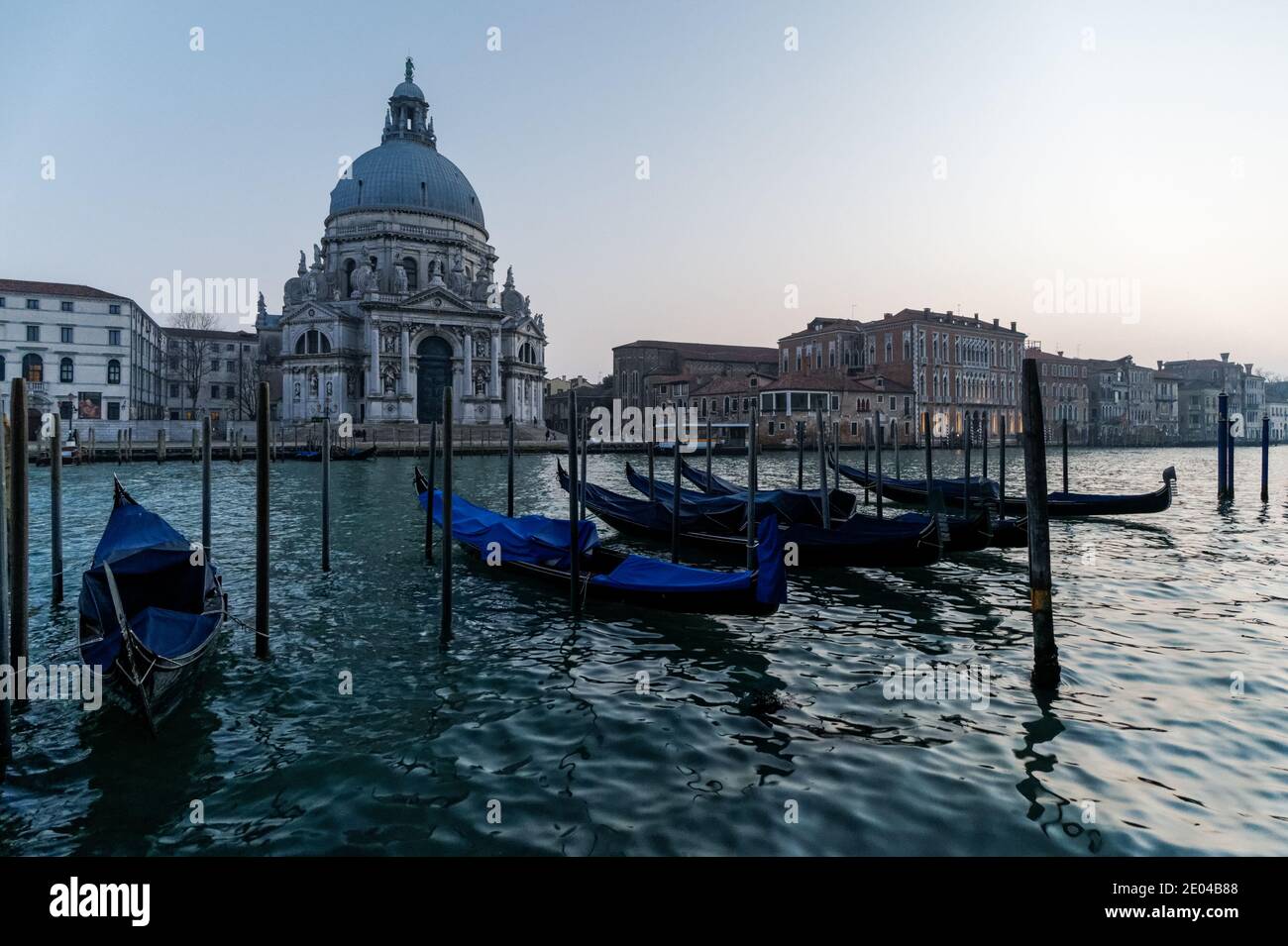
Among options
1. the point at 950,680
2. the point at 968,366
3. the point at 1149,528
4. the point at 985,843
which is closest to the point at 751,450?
the point at 950,680

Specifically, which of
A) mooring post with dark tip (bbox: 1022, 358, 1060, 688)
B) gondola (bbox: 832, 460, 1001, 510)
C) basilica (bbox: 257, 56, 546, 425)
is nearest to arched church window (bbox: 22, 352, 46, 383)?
basilica (bbox: 257, 56, 546, 425)

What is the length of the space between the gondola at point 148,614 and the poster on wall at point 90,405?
4715 centimetres

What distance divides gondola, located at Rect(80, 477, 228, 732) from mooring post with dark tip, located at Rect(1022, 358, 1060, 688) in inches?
262

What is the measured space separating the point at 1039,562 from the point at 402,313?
167 ft

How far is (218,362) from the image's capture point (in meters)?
61.5

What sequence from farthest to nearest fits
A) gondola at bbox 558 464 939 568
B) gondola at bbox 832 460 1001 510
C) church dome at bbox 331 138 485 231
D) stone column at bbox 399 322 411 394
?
1. church dome at bbox 331 138 485 231
2. stone column at bbox 399 322 411 394
3. gondola at bbox 832 460 1001 510
4. gondola at bbox 558 464 939 568

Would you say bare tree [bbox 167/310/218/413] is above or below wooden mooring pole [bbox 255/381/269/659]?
above

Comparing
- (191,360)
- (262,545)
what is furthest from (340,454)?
(262,545)

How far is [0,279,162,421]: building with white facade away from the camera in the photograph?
4453 centimetres

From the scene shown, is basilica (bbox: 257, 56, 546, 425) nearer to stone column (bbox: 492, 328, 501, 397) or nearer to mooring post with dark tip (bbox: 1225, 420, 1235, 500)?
stone column (bbox: 492, 328, 501, 397)

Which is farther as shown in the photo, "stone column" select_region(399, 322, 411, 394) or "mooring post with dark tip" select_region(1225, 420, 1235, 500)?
"stone column" select_region(399, 322, 411, 394)

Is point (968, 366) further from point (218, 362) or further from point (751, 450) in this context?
point (218, 362)

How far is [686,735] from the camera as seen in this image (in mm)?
5488

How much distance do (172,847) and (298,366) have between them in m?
53.5
